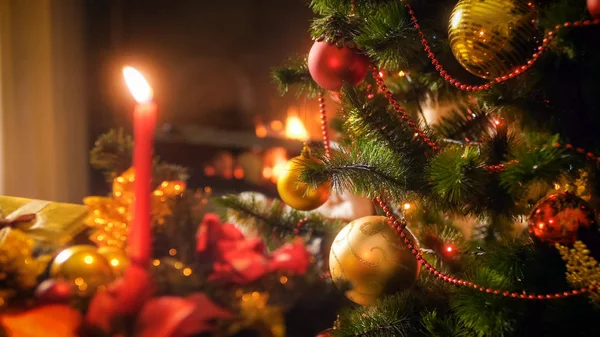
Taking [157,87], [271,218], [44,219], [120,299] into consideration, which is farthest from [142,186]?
[157,87]

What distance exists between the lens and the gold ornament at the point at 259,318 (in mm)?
348

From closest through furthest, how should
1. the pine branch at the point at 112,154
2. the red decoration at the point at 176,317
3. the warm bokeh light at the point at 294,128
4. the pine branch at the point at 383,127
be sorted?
1. the red decoration at the point at 176,317
2. the pine branch at the point at 383,127
3. the pine branch at the point at 112,154
4. the warm bokeh light at the point at 294,128

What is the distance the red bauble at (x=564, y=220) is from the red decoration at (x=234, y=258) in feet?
0.74

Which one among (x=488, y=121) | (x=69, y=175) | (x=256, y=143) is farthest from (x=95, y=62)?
(x=488, y=121)

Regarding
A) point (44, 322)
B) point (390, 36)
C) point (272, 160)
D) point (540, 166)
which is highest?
point (390, 36)

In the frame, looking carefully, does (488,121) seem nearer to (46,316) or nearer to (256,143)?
(46,316)

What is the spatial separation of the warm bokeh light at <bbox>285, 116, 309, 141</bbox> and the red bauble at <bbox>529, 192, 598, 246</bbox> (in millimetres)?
1283

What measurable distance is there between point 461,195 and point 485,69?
0.41ft

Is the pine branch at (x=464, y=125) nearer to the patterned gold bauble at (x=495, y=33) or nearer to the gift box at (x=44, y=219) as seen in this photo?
the patterned gold bauble at (x=495, y=33)

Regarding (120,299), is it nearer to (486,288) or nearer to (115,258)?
(115,258)

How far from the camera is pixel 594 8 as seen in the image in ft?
1.60

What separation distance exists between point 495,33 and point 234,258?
319 millimetres

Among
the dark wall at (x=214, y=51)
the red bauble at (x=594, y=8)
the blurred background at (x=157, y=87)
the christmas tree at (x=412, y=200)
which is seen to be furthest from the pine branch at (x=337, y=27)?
the dark wall at (x=214, y=51)

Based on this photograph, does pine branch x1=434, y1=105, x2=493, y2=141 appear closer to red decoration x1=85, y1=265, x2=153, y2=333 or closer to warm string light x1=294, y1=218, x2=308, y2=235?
warm string light x1=294, y1=218, x2=308, y2=235
